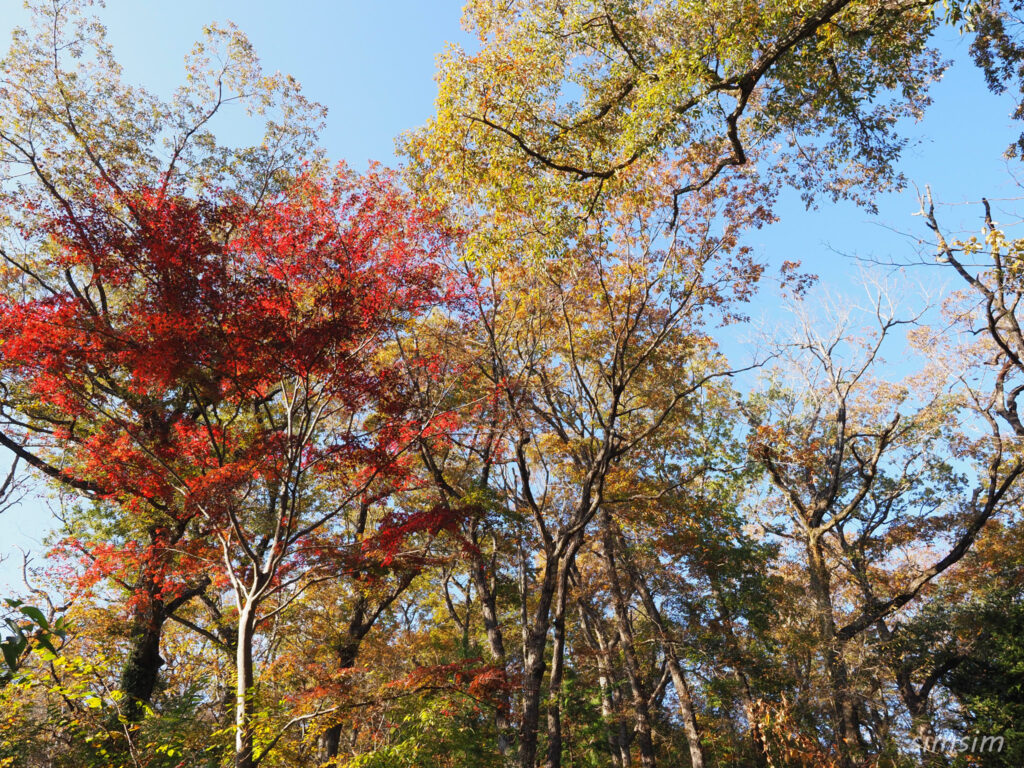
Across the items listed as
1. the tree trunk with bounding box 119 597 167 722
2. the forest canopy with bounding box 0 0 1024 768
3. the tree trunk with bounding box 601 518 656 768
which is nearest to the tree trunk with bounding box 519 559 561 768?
the forest canopy with bounding box 0 0 1024 768

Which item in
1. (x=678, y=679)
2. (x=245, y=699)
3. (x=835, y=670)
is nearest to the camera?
(x=245, y=699)

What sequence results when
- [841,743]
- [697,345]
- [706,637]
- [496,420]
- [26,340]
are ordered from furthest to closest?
1. [706,637]
2. [697,345]
3. [841,743]
4. [496,420]
5. [26,340]

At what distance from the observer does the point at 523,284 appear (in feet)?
31.2

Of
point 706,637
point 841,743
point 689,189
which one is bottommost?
point 841,743

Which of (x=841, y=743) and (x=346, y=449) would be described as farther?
(x=841, y=743)

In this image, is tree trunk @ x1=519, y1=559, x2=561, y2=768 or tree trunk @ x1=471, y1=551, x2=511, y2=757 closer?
tree trunk @ x1=519, y1=559, x2=561, y2=768

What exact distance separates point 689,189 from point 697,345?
5.17 metres

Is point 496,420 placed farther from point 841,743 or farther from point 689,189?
point 841,743

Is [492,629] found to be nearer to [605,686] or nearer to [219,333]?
[605,686]

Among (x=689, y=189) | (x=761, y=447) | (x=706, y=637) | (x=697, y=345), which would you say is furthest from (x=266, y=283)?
(x=706, y=637)

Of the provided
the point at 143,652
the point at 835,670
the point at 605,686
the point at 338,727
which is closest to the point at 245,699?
the point at 143,652

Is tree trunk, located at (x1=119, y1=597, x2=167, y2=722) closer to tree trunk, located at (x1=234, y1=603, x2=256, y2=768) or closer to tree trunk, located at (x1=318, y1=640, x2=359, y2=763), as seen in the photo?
tree trunk, located at (x1=318, y1=640, x2=359, y2=763)

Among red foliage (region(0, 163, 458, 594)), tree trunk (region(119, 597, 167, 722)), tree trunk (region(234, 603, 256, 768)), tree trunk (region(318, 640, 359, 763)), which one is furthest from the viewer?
tree trunk (region(318, 640, 359, 763))

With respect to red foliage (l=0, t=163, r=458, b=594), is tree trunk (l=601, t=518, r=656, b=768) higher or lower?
lower
